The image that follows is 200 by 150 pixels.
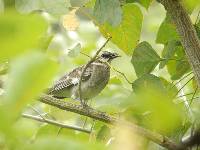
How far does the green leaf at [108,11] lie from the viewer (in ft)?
4.88

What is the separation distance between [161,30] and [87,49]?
1.76 feet

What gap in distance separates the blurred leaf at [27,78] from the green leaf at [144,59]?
1.49 m

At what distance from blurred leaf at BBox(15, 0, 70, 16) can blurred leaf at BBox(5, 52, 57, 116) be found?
612mm

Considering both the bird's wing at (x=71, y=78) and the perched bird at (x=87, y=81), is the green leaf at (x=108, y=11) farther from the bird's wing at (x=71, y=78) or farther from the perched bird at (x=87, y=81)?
the bird's wing at (x=71, y=78)

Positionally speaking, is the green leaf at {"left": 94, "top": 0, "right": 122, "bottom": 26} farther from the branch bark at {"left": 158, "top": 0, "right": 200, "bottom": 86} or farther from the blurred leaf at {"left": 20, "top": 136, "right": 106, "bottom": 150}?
the blurred leaf at {"left": 20, "top": 136, "right": 106, "bottom": 150}

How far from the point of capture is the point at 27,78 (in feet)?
1.28

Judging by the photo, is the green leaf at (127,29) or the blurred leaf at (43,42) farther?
the green leaf at (127,29)

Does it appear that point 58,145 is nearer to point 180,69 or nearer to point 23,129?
point 23,129

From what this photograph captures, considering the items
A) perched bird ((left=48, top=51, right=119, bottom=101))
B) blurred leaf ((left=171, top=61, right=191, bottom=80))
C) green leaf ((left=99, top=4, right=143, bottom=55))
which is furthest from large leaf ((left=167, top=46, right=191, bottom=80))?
perched bird ((left=48, top=51, right=119, bottom=101))

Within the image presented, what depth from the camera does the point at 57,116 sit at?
2.39 meters

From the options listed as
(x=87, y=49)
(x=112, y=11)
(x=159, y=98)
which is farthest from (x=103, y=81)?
(x=159, y=98)

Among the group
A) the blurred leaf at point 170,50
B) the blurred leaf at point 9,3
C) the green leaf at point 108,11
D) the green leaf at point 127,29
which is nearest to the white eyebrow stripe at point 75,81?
the green leaf at point 127,29

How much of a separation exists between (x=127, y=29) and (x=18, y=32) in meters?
1.55

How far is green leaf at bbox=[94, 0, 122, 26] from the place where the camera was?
149 centimetres
